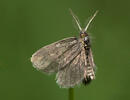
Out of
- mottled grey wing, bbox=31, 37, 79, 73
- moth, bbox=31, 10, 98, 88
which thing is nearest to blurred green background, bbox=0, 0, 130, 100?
moth, bbox=31, 10, 98, 88

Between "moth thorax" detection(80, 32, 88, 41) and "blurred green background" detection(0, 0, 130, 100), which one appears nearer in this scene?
"moth thorax" detection(80, 32, 88, 41)

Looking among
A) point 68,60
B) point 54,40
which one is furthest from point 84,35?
point 54,40

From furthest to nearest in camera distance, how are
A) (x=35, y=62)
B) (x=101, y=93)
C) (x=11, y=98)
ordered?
(x=101, y=93)
(x=11, y=98)
(x=35, y=62)

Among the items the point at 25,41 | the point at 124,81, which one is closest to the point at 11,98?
the point at 25,41

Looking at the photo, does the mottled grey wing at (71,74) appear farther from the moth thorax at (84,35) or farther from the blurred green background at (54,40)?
the blurred green background at (54,40)

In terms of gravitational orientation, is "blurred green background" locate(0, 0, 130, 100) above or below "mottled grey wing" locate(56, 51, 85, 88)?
above

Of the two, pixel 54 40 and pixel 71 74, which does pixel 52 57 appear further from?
pixel 54 40

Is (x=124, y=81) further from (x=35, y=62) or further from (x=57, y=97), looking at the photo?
(x=35, y=62)

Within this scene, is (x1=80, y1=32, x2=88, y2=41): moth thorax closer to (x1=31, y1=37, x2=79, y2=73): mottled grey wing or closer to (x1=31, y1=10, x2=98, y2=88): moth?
(x1=31, y1=10, x2=98, y2=88): moth
